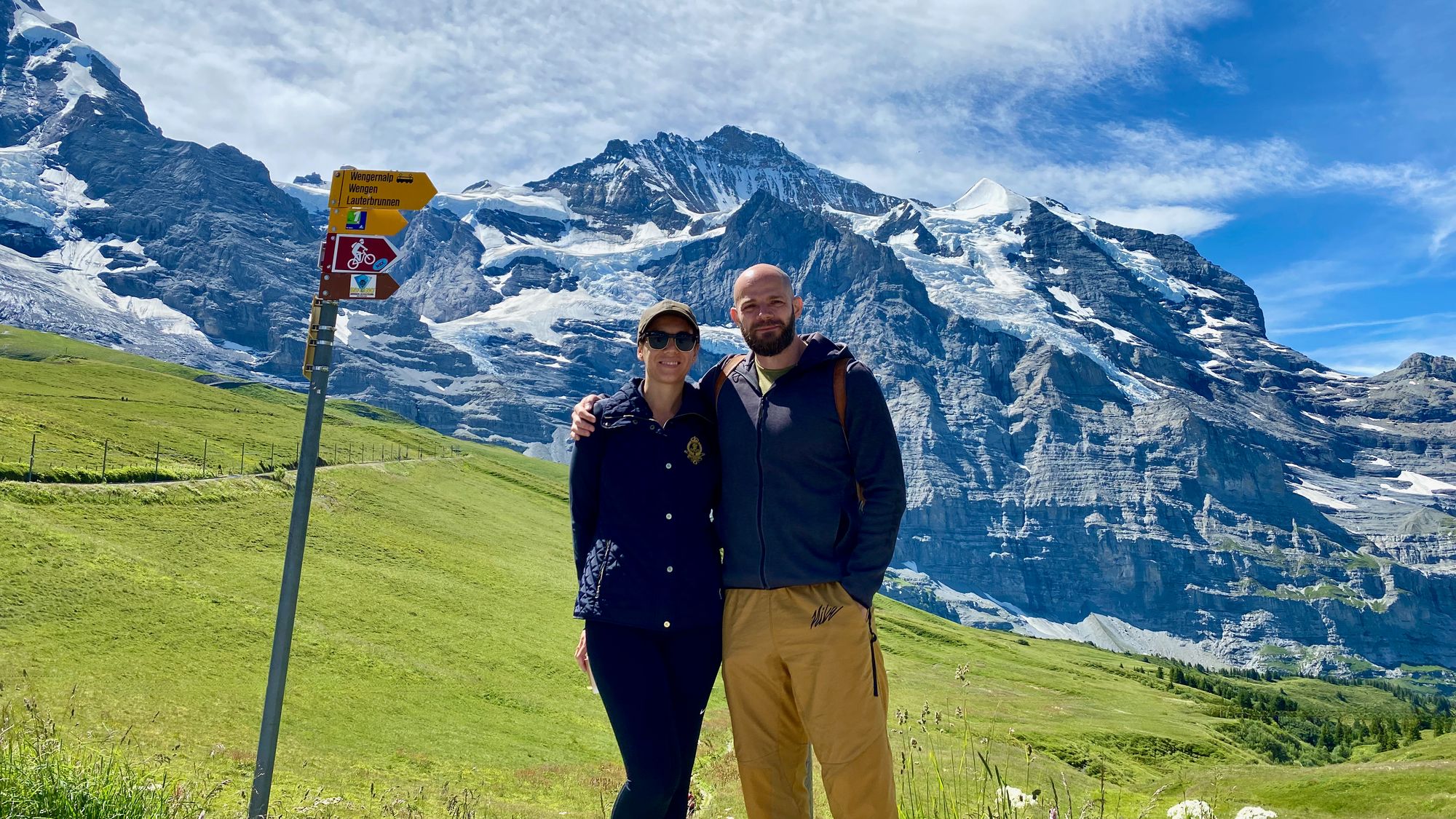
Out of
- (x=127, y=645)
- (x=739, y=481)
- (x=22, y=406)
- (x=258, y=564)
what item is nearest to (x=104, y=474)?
(x=258, y=564)

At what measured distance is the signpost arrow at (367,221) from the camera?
742 centimetres

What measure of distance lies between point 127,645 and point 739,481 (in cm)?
2714

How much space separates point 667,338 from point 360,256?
2635 mm

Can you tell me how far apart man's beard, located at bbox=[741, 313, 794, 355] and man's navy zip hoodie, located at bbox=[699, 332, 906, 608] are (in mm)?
185

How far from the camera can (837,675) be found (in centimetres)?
686

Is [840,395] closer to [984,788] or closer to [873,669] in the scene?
[873,669]

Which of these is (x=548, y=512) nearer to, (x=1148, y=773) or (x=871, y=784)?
(x=1148, y=773)

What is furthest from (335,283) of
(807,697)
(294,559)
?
(807,697)

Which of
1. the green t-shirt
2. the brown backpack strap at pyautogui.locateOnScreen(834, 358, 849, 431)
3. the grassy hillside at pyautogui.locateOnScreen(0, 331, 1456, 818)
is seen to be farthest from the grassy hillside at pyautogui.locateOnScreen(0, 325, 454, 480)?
the brown backpack strap at pyautogui.locateOnScreen(834, 358, 849, 431)

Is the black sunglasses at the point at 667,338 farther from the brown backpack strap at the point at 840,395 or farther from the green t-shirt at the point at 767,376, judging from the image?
the brown backpack strap at the point at 840,395

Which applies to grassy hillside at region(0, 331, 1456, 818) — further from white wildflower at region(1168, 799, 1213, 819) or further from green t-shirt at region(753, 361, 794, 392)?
green t-shirt at region(753, 361, 794, 392)

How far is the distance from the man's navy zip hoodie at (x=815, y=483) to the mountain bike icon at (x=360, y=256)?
3.34 meters

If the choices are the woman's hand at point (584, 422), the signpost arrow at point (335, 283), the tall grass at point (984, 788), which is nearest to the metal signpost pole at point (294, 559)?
the signpost arrow at point (335, 283)

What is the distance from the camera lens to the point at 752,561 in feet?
23.3
